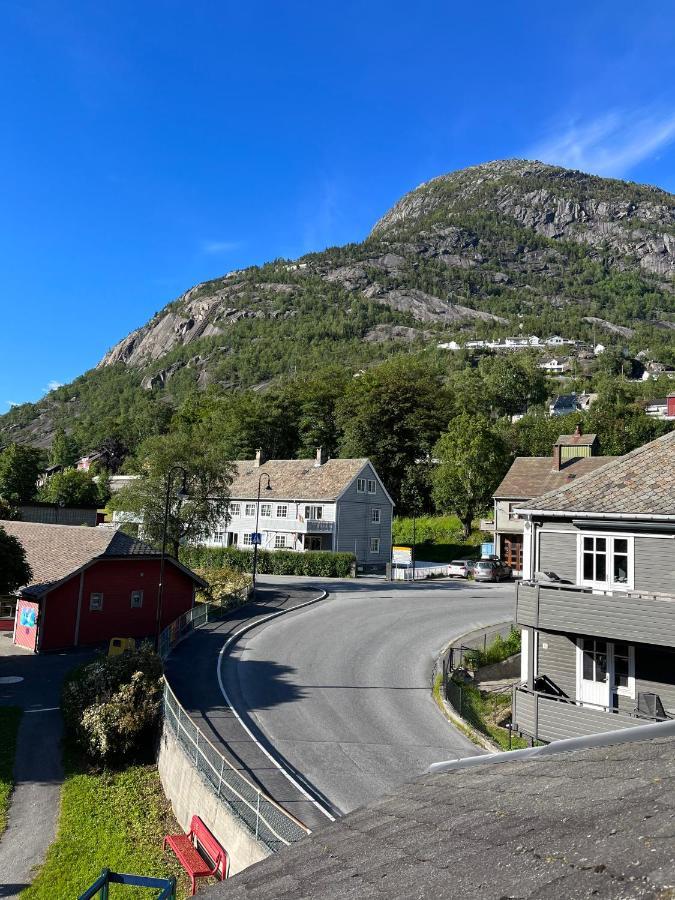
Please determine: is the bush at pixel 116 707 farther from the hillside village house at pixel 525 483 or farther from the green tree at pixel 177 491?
the hillside village house at pixel 525 483

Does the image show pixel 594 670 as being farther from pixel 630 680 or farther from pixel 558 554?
pixel 558 554

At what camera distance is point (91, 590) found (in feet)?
103

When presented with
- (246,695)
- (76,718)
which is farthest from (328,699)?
(76,718)

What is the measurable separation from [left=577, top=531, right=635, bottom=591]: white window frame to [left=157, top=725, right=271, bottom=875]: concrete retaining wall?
1153 centimetres

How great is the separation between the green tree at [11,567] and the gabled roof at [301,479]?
26369 mm

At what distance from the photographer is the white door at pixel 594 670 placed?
18.0 meters

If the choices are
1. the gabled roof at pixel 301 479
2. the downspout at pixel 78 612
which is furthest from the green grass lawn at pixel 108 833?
the gabled roof at pixel 301 479

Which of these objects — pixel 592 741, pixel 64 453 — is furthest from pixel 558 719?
pixel 64 453

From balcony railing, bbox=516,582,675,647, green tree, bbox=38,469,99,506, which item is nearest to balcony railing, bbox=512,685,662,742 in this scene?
balcony railing, bbox=516,582,675,647

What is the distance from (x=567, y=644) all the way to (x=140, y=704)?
44.5 feet

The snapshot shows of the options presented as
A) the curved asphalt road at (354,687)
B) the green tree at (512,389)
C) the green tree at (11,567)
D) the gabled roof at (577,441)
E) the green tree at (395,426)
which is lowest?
the curved asphalt road at (354,687)

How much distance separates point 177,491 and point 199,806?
30.7m

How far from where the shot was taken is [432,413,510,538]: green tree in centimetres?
6241

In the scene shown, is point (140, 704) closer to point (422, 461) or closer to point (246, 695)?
point (246, 695)
